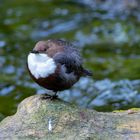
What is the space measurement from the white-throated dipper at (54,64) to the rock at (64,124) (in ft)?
0.70

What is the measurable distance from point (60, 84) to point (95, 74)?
3.72m

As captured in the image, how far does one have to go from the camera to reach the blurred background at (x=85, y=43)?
7.61m

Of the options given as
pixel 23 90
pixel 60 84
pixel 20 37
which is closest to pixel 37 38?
pixel 20 37

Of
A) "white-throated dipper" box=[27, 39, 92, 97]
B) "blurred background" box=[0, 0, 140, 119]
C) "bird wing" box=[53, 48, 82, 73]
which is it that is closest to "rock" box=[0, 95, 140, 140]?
"white-throated dipper" box=[27, 39, 92, 97]

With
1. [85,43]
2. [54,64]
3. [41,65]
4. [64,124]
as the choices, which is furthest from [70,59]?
[85,43]

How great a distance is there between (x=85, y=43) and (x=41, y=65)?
534 cm

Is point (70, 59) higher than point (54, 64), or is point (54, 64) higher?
point (70, 59)

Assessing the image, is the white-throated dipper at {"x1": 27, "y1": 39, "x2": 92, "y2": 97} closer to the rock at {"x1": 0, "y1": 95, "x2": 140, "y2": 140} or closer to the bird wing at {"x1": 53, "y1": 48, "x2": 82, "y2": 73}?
the bird wing at {"x1": 53, "y1": 48, "x2": 82, "y2": 73}

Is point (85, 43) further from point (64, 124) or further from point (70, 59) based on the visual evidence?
point (64, 124)

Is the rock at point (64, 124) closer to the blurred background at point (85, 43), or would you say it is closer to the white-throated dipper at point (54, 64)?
the white-throated dipper at point (54, 64)

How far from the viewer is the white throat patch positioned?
4.61 m

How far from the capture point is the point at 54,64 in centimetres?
467

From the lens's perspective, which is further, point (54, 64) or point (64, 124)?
point (54, 64)

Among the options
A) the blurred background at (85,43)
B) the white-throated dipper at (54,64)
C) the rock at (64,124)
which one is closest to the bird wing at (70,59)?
the white-throated dipper at (54,64)
